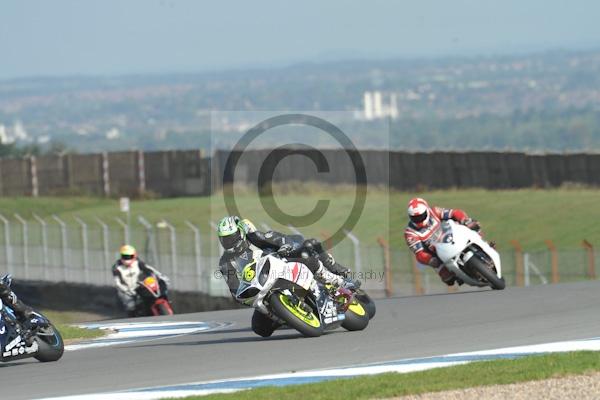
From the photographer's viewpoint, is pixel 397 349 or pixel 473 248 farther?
pixel 473 248

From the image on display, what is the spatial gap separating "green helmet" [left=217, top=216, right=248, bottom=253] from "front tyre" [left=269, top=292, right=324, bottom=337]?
0.68 meters

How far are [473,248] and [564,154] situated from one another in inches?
1050

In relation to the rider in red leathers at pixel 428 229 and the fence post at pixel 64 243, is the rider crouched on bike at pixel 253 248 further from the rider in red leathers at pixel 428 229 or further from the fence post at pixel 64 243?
the fence post at pixel 64 243

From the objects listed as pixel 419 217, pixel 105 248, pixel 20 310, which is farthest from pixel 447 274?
pixel 105 248

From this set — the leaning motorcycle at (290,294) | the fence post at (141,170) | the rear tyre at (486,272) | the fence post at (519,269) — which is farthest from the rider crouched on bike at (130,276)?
the fence post at (141,170)

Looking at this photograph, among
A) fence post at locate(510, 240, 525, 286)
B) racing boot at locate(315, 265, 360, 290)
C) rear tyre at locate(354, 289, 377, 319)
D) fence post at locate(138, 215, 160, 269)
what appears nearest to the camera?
racing boot at locate(315, 265, 360, 290)

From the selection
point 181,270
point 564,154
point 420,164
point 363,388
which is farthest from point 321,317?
point 420,164

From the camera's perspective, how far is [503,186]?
47.1 meters

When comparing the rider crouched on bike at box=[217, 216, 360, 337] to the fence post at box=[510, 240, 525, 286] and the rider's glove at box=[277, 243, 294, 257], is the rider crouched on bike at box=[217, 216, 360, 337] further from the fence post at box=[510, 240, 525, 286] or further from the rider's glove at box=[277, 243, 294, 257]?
the fence post at box=[510, 240, 525, 286]

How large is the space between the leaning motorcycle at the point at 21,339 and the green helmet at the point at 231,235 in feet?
6.09

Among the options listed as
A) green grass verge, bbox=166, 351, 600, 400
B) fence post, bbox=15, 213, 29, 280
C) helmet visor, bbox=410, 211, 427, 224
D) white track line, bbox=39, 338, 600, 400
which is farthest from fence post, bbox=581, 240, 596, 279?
fence post, bbox=15, 213, 29, 280

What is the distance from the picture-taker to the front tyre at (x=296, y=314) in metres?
13.6

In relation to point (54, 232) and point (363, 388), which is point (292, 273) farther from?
point (54, 232)

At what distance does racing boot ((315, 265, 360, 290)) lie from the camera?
558 inches
